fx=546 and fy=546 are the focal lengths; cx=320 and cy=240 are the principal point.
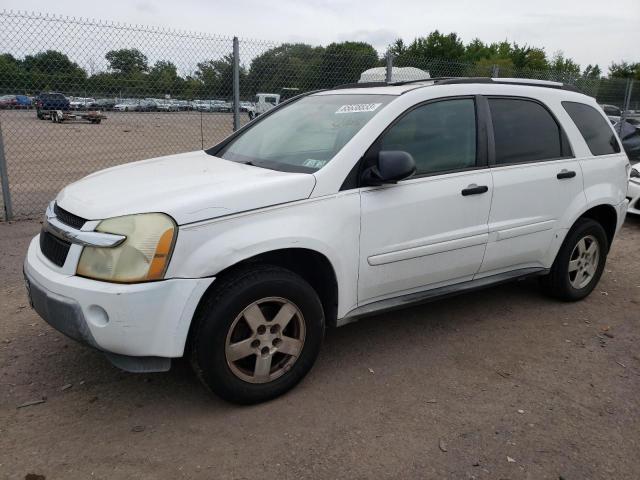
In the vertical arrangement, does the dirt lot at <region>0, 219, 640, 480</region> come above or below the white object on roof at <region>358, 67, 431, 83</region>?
below

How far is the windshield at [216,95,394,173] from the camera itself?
338cm

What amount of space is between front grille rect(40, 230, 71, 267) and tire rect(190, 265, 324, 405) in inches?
30.3

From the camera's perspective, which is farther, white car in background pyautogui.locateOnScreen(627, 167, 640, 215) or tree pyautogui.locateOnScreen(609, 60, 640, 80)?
tree pyautogui.locateOnScreen(609, 60, 640, 80)

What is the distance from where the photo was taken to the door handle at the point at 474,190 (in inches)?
143

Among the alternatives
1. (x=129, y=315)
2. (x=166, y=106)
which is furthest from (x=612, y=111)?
(x=129, y=315)

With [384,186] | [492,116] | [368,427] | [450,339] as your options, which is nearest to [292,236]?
[384,186]

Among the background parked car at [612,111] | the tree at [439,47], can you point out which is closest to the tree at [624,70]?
the tree at [439,47]

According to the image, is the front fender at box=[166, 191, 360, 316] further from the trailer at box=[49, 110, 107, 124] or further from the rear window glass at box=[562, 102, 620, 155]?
the trailer at box=[49, 110, 107, 124]

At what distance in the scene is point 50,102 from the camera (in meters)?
7.36

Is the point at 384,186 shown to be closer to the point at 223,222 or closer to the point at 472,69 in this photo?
the point at 223,222

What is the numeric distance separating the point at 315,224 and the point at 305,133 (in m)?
0.93

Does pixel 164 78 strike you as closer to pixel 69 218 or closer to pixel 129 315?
pixel 69 218

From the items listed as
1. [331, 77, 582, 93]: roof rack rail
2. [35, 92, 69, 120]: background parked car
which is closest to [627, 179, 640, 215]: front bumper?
[331, 77, 582, 93]: roof rack rail

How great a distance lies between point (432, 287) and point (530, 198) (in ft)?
3.45
